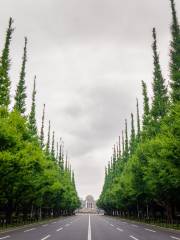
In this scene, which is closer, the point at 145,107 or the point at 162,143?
the point at 162,143

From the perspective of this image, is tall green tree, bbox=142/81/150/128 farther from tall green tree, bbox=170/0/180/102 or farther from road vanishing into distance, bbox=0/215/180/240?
road vanishing into distance, bbox=0/215/180/240

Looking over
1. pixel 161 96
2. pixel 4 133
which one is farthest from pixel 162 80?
pixel 4 133

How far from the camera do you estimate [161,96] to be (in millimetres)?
35688

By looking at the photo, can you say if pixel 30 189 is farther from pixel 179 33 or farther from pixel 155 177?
pixel 179 33

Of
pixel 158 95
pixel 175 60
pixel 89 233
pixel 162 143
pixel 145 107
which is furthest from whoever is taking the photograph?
pixel 145 107

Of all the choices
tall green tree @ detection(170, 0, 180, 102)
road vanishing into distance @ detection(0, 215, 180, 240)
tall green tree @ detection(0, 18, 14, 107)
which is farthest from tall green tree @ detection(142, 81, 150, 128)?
tall green tree @ detection(0, 18, 14, 107)

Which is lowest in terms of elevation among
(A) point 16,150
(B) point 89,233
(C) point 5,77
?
(B) point 89,233

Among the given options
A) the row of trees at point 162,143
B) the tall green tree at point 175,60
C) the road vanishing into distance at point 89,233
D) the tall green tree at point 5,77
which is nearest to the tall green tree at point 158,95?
the row of trees at point 162,143

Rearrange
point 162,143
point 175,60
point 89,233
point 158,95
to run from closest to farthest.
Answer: point 89,233, point 162,143, point 175,60, point 158,95

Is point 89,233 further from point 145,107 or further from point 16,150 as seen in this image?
point 145,107

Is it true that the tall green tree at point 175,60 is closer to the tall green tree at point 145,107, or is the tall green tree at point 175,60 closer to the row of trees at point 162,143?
the row of trees at point 162,143

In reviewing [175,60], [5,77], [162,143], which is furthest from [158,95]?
[5,77]

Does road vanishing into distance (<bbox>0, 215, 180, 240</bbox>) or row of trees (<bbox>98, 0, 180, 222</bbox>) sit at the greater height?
row of trees (<bbox>98, 0, 180, 222</bbox>)

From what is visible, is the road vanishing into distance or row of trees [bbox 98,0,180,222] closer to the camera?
the road vanishing into distance
